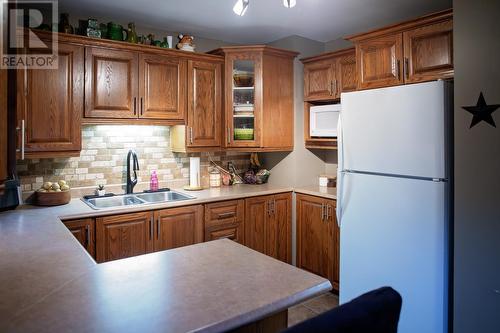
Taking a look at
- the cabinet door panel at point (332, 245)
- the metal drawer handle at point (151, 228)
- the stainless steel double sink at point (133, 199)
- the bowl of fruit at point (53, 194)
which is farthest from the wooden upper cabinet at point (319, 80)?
the bowl of fruit at point (53, 194)

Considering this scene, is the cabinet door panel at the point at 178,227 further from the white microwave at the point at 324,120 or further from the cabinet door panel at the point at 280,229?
the white microwave at the point at 324,120

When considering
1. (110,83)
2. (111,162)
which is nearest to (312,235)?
(111,162)

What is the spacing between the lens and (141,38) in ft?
10.4

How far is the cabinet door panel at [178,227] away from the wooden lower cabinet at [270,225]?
487 millimetres

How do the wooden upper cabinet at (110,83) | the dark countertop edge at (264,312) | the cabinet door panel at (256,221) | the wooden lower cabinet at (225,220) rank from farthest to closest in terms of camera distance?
the cabinet door panel at (256,221)
the wooden lower cabinet at (225,220)
the wooden upper cabinet at (110,83)
the dark countertop edge at (264,312)

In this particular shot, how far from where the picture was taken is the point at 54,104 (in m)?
2.64

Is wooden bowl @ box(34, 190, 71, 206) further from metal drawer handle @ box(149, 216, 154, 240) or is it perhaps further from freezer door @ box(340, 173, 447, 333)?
freezer door @ box(340, 173, 447, 333)

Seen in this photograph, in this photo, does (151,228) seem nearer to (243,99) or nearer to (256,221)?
(256,221)

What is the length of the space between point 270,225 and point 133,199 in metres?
1.23

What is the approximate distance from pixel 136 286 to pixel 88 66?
6.90 feet

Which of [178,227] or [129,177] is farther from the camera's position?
[129,177]

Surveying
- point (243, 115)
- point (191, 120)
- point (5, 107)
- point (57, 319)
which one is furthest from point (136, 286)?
point (243, 115)

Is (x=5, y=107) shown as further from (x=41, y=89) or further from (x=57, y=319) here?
(x=41, y=89)

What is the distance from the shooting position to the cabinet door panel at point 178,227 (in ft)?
9.20
